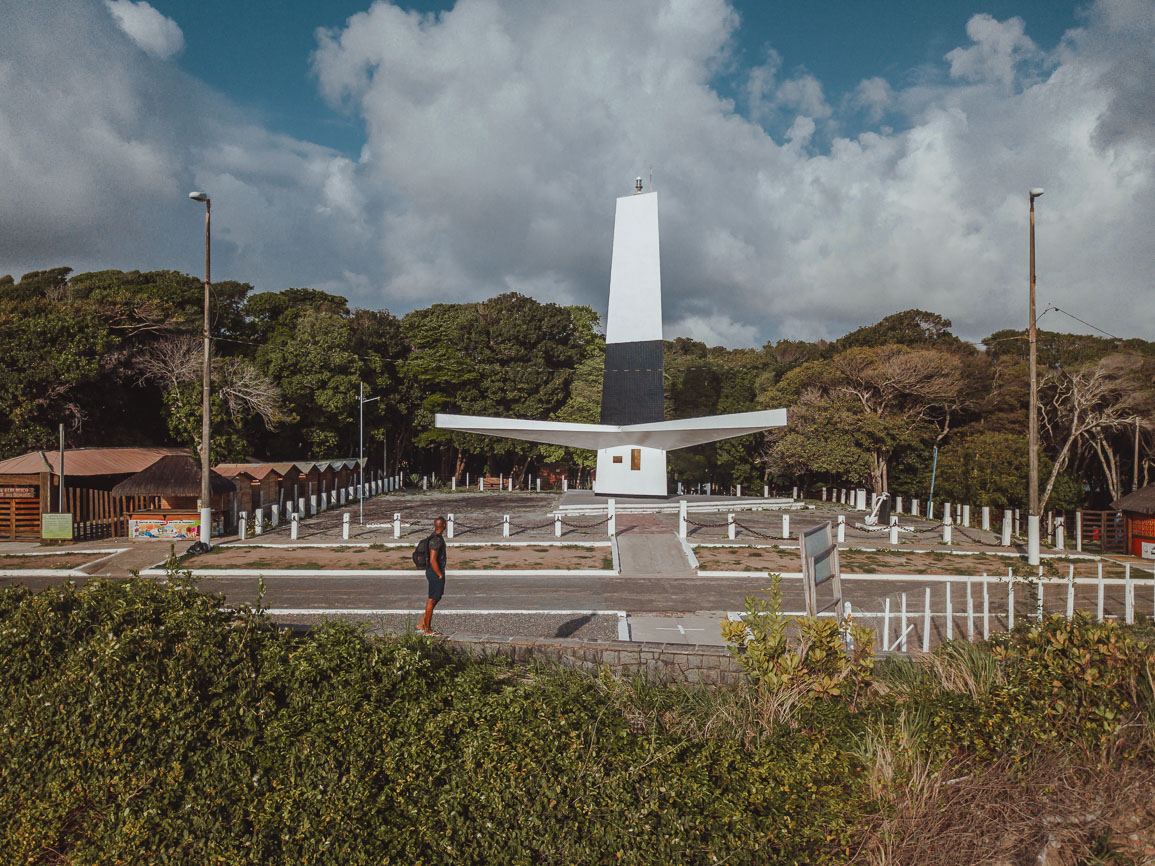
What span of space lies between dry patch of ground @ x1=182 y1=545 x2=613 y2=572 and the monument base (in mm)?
11651

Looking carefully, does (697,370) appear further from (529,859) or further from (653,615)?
(529,859)

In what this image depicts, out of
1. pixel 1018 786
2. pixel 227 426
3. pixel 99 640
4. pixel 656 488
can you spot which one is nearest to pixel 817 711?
pixel 1018 786

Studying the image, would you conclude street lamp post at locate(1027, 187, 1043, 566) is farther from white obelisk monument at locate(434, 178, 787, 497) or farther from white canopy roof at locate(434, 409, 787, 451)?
white obelisk monument at locate(434, 178, 787, 497)

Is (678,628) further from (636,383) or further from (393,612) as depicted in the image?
(636,383)

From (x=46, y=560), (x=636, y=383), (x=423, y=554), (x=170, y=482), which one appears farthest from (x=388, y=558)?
(x=636, y=383)

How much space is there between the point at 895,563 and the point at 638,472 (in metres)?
14.5

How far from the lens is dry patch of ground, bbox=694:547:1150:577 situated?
14.8 meters

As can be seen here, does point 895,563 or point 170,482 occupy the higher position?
point 170,482

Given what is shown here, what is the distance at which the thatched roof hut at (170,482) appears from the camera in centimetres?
1936

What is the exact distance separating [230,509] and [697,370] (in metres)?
32.9

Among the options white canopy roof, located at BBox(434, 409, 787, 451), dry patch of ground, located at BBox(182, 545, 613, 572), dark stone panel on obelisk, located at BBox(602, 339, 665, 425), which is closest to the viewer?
dry patch of ground, located at BBox(182, 545, 613, 572)

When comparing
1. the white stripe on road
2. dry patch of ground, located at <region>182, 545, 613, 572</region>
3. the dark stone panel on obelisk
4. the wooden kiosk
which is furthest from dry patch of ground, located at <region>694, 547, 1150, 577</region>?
the wooden kiosk

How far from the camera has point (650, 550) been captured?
1684 centimetres

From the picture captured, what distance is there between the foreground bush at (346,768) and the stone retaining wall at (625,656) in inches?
55.8
